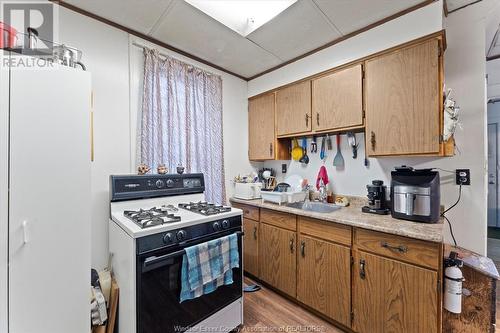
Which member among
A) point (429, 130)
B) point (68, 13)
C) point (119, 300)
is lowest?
point (119, 300)

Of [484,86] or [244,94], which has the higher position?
[244,94]

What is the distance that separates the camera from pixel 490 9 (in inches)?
66.1

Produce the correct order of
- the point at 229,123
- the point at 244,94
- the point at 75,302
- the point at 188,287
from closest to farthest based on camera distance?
the point at 75,302 → the point at 188,287 → the point at 229,123 → the point at 244,94

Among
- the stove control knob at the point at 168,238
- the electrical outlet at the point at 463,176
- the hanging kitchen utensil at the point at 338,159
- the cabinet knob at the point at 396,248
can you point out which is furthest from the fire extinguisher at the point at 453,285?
the stove control knob at the point at 168,238


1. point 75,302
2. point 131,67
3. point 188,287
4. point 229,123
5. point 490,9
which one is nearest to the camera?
point 75,302

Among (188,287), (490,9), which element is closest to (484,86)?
(490,9)

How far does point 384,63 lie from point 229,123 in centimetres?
169

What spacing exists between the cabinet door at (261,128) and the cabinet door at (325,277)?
3.87ft

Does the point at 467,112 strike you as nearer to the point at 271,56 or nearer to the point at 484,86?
the point at 484,86

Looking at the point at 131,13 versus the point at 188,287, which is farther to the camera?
the point at 131,13

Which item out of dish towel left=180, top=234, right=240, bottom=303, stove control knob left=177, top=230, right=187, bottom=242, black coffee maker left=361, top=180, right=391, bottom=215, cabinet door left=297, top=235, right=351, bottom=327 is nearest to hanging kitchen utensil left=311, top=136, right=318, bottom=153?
black coffee maker left=361, top=180, right=391, bottom=215

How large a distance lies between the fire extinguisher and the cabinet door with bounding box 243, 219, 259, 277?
4.93 ft

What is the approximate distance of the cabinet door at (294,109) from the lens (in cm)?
229

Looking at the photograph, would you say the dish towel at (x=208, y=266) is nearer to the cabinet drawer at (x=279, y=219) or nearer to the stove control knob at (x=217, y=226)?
the stove control knob at (x=217, y=226)
